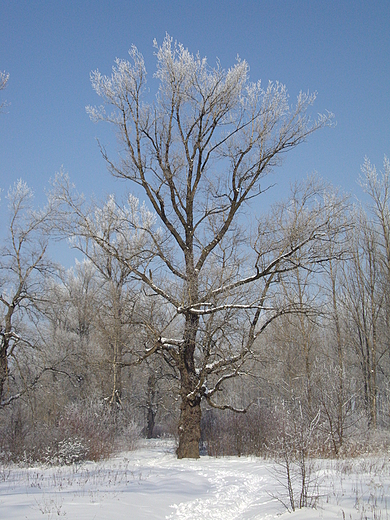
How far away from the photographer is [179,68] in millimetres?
→ 14414

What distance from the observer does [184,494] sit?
755cm

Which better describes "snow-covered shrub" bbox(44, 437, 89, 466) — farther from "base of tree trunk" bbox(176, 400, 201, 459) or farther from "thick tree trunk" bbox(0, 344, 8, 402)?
"thick tree trunk" bbox(0, 344, 8, 402)

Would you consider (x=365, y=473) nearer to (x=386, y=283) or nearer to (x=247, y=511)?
(x=247, y=511)

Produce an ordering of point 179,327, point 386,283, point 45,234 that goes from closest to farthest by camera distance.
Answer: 1. point 45,234
2. point 179,327
3. point 386,283

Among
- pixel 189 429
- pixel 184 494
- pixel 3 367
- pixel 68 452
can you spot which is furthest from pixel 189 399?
pixel 3 367

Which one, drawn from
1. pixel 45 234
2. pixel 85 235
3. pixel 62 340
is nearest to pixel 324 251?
pixel 85 235

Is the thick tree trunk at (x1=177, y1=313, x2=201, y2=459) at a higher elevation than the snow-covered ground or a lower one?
higher

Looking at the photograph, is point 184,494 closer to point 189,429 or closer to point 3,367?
point 189,429

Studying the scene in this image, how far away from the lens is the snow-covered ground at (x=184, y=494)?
546cm

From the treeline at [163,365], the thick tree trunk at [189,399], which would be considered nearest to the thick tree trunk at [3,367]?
the treeline at [163,365]

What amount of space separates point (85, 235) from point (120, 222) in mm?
1919

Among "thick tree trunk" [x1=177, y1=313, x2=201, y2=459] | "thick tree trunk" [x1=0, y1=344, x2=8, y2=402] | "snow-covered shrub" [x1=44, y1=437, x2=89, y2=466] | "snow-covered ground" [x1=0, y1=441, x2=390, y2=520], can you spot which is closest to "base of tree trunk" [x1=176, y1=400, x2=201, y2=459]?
"thick tree trunk" [x1=177, y1=313, x2=201, y2=459]

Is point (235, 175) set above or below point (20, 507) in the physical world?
above

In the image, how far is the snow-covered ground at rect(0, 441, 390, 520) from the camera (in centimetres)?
546
